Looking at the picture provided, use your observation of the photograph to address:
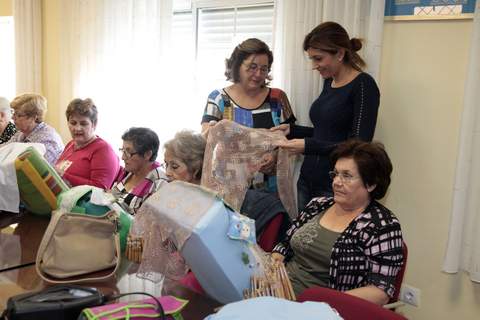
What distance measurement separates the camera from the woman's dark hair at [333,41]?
2.15 m

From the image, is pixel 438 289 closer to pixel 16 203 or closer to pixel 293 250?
pixel 293 250

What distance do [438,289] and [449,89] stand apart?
0.98 m

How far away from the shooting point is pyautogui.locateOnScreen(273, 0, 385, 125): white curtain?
234 centimetres

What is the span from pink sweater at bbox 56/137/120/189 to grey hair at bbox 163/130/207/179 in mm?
1004

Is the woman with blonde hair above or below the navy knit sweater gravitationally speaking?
below

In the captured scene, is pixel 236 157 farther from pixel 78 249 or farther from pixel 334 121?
pixel 78 249

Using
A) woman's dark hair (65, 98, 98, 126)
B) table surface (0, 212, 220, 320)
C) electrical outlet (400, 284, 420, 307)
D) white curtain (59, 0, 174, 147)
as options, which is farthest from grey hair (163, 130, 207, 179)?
white curtain (59, 0, 174, 147)

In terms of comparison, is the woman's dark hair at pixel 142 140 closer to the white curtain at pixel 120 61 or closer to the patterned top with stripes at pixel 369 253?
the white curtain at pixel 120 61

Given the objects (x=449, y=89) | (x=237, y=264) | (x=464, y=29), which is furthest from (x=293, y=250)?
(x=464, y=29)

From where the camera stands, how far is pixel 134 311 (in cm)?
111

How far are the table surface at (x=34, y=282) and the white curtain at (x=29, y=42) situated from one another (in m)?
3.05

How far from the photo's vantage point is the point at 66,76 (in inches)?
166

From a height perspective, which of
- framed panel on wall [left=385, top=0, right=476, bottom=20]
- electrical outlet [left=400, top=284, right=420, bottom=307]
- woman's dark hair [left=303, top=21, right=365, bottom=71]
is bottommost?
electrical outlet [left=400, top=284, right=420, bottom=307]

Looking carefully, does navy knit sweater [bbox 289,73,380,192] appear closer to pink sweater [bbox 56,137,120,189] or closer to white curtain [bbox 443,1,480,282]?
white curtain [bbox 443,1,480,282]
